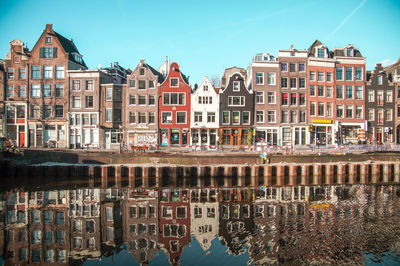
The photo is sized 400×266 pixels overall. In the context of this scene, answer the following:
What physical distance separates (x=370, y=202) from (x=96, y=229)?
2201 cm

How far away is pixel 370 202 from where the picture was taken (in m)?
21.9

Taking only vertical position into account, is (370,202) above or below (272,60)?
below

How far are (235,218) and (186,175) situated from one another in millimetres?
12612

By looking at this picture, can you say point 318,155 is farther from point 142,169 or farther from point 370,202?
point 142,169

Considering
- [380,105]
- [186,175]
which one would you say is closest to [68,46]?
[186,175]

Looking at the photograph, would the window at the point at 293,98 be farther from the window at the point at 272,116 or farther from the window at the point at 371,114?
the window at the point at 371,114

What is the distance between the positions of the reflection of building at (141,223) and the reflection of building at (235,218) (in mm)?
4278

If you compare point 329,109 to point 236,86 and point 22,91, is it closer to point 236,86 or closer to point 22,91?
point 236,86

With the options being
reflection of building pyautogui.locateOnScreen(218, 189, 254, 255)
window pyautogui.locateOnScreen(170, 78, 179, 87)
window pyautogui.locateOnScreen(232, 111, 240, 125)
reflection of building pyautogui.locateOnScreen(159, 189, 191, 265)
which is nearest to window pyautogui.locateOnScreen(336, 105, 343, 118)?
window pyautogui.locateOnScreen(232, 111, 240, 125)

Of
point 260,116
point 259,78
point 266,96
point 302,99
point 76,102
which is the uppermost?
point 259,78

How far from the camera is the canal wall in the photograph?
28953 mm

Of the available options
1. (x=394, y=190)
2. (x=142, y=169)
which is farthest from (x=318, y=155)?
(x=142, y=169)

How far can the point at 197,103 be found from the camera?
42750 millimetres

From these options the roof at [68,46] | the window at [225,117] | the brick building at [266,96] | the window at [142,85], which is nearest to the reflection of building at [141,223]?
the window at [225,117]
